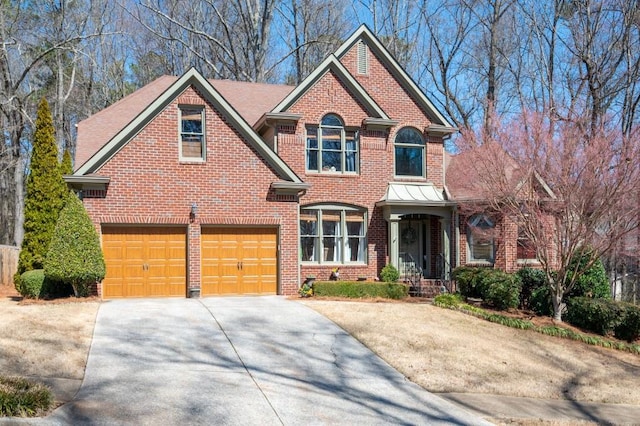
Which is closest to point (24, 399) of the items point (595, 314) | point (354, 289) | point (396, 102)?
point (354, 289)

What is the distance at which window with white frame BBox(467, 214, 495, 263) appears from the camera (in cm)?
2241

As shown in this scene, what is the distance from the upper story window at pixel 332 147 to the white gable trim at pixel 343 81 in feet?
3.32

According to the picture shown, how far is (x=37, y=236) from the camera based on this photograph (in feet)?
63.9

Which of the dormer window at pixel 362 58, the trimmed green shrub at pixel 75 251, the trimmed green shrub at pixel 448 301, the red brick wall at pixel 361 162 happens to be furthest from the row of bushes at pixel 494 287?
the trimmed green shrub at pixel 75 251

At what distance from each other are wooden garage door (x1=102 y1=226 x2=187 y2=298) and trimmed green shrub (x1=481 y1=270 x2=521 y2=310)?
868cm

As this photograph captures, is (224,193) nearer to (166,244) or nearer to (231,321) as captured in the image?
(166,244)

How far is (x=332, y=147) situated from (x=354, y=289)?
5359mm

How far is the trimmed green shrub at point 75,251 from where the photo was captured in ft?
51.2

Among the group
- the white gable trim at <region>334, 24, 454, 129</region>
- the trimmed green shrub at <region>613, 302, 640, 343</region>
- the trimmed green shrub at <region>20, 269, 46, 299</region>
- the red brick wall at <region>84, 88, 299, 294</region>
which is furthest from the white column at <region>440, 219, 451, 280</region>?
the trimmed green shrub at <region>20, 269, 46, 299</region>

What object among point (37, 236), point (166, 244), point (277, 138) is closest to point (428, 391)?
point (166, 244)

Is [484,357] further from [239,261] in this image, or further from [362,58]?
[362,58]

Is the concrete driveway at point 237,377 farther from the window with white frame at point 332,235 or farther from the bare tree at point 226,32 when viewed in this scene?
the bare tree at point 226,32

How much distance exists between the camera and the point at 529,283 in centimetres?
1875

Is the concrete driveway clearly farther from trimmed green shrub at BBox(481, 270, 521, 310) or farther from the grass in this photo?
trimmed green shrub at BBox(481, 270, 521, 310)
